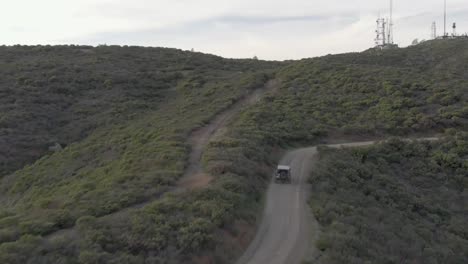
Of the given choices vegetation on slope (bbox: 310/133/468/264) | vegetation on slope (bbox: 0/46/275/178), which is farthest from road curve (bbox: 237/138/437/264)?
vegetation on slope (bbox: 0/46/275/178)

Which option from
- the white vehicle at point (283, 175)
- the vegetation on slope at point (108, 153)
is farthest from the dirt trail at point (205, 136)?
the white vehicle at point (283, 175)

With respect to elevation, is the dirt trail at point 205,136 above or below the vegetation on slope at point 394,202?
above

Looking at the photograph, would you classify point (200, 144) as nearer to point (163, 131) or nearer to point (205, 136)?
point (205, 136)

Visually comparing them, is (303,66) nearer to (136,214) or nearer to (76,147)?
(76,147)

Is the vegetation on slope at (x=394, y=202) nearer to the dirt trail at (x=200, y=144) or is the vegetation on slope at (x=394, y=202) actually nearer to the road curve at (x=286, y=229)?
the road curve at (x=286, y=229)

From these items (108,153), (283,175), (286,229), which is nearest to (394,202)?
(283,175)

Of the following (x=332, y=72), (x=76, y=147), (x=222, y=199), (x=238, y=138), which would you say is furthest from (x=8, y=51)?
(x=222, y=199)
